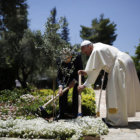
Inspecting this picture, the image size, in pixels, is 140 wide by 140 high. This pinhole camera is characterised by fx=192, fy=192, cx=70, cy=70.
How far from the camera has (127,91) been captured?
14.5 feet

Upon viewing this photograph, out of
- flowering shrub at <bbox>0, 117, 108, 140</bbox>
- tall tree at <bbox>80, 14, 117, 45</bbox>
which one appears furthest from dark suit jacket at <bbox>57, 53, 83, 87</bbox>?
tall tree at <bbox>80, 14, 117, 45</bbox>

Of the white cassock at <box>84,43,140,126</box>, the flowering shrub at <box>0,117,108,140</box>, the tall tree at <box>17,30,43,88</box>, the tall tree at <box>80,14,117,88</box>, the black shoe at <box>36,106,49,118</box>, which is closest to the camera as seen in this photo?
the flowering shrub at <box>0,117,108,140</box>

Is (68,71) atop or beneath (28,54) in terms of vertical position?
beneath

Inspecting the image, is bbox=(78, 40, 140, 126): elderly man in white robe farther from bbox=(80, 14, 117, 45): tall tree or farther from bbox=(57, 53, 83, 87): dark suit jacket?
bbox=(80, 14, 117, 45): tall tree

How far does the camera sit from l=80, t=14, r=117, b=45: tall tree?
35.7m

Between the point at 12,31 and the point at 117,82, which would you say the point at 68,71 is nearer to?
the point at 117,82

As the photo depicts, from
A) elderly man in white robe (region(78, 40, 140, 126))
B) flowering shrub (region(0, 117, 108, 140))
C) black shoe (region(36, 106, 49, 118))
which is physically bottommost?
flowering shrub (region(0, 117, 108, 140))

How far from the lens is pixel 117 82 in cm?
442

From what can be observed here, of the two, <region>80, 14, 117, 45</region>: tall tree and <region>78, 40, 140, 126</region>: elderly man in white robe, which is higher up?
<region>80, 14, 117, 45</region>: tall tree

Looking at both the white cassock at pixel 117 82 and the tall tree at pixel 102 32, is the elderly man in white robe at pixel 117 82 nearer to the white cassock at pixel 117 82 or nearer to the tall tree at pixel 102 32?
the white cassock at pixel 117 82

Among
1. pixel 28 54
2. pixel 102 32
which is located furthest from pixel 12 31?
pixel 102 32

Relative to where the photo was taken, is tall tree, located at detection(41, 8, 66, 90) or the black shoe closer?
tall tree, located at detection(41, 8, 66, 90)

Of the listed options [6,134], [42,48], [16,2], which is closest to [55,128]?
[6,134]

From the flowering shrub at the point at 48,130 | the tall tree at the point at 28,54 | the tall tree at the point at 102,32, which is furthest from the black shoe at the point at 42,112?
the tall tree at the point at 102,32
